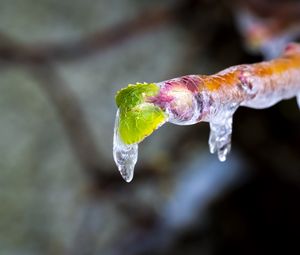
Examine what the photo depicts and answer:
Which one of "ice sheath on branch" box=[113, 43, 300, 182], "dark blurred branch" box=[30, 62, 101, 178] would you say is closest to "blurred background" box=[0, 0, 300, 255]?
"dark blurred branch" box=[30, 62, 101, 178]

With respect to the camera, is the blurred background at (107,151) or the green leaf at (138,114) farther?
the blurred background at (107,151)

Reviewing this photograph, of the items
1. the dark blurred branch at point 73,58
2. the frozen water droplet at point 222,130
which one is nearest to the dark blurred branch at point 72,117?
the dark blurred branch at point 73,58

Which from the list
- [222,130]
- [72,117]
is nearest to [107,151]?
[72,117]

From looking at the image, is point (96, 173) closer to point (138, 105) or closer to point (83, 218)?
point (83, 218)

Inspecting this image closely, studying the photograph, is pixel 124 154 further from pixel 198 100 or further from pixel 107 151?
pixel 107 151

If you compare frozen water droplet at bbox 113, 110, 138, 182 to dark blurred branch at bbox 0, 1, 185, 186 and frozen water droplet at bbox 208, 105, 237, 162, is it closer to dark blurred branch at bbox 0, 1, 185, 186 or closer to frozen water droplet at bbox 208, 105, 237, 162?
frozen water droplet at bbox 208, 105, 237, 162

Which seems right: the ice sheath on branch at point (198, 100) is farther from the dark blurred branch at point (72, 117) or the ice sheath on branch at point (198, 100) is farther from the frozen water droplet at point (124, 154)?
the dark blurred branch at point (72, 117)
